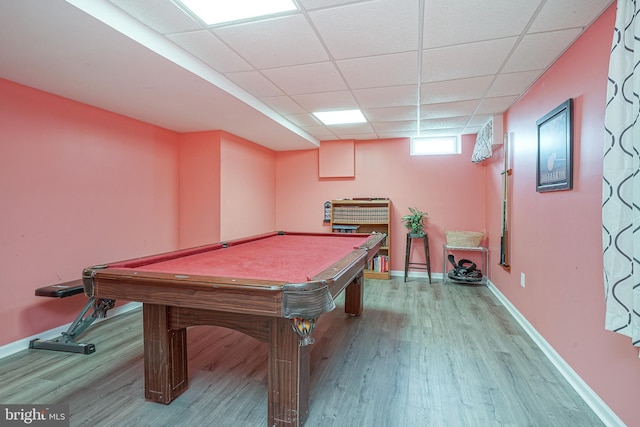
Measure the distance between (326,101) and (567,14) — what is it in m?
2.00

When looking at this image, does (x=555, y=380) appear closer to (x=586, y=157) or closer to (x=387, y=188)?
(x=586, y=157)

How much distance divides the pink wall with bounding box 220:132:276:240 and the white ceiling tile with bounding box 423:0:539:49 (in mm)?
Answer: 2860

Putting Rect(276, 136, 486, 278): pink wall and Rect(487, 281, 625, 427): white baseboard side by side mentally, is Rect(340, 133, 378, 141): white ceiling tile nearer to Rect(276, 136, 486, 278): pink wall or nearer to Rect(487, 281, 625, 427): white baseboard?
Rect(276, 136, 486, 278): pink wall

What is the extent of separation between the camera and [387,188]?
16.6 feet

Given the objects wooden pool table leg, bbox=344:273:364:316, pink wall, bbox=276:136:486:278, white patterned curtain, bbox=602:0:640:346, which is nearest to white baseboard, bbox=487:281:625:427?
white patterned curtain, bbox=602:0:640:346

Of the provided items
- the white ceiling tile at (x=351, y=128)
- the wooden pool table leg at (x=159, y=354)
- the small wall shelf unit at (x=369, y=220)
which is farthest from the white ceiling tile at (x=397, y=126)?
the wooden pool table leg at (x=159, y=354)

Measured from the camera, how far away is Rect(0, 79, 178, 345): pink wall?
2.37 m

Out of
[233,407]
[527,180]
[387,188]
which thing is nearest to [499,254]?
[527,180]

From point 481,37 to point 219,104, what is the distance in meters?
2.24

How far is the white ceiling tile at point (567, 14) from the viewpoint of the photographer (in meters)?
1.67

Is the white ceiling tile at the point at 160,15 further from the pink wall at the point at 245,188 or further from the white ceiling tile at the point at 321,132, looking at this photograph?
the white ceiling tile at the point at 321,132

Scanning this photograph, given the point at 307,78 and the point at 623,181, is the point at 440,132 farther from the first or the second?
the point at 623,181

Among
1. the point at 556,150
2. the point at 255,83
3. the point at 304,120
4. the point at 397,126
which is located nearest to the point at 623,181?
the point at 556,150

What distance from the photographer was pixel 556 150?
2.21m
